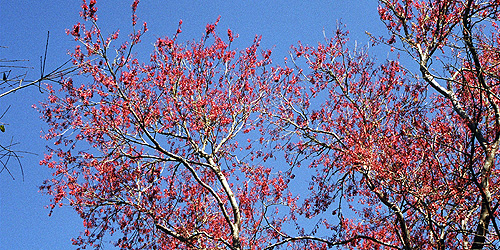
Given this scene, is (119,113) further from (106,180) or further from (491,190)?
(491,190)

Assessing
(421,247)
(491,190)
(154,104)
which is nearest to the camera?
(491,190)

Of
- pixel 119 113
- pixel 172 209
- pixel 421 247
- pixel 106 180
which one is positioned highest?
pixel 119 113

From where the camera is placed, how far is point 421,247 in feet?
32.4

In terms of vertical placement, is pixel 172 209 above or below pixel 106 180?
below

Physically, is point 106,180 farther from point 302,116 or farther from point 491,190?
point 491,190

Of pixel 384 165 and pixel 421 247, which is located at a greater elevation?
pixel 384 165

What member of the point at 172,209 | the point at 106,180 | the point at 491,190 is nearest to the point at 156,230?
the point at 172,209

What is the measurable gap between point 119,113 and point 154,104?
2.79ft

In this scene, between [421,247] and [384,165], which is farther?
[421,247]

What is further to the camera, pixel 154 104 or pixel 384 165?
pixel 154 104

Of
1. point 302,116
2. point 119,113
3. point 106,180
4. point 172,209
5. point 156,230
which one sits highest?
point 302,116

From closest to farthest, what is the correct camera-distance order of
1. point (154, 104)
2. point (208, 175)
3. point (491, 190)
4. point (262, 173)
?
point (491, 190), point (154, 104), point (262, 173), point (208, 175)

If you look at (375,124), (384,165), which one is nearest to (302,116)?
(375,124)

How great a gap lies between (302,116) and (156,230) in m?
5.15
